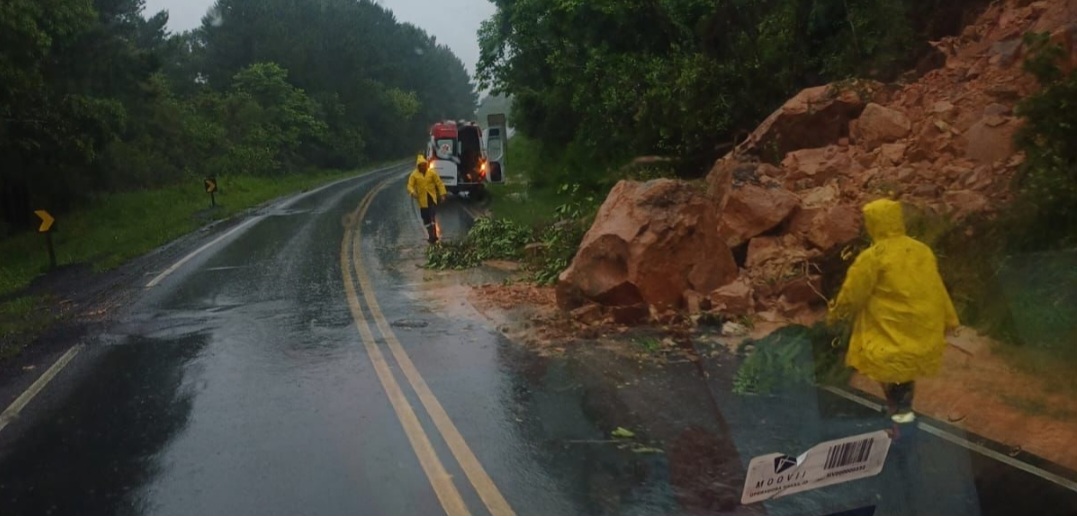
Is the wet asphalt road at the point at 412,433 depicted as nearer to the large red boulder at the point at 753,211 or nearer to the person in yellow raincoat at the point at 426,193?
the large red boulder at the point at 753,211

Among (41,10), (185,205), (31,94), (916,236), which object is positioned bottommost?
(185,205)

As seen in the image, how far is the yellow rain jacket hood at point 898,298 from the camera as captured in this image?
539cm

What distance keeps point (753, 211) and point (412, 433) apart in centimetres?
571

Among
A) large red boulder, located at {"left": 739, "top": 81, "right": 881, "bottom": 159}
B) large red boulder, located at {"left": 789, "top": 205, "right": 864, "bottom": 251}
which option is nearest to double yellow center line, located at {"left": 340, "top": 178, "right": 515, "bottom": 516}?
large red boulder, located at {"left": 789, "top": 205, "right": 864, "bottom": 251}

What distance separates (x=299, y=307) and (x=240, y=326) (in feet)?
4.07

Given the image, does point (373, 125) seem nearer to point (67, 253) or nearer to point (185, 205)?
point (185, 205)

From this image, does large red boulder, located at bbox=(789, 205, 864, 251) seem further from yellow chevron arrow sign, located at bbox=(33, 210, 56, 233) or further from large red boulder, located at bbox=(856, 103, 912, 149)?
yellow chevron arrow sign, located at bbox=(33, 210, 56, 233)

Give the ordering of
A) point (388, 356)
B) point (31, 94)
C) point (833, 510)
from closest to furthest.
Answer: point (833, 510)
point (388, 356)
point (31, 94)

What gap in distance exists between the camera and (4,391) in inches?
373

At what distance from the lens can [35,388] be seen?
374 inches

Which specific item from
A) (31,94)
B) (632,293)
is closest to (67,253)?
(31,94)

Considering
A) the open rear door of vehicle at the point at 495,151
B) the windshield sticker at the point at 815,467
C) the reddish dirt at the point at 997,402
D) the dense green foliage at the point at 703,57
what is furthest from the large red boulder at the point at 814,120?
the open rear door of vehicle at the point at 495,151

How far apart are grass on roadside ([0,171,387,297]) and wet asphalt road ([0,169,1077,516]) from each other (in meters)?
9.05

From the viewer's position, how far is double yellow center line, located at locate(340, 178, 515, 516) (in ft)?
19.7
